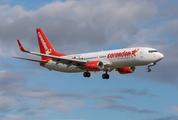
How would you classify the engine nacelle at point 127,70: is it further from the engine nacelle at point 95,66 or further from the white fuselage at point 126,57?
the engine nacelle at point 95,66

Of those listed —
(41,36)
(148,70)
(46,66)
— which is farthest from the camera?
(41,36)

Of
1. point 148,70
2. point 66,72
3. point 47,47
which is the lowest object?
point 148,70

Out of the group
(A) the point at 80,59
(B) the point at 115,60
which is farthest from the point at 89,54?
(B) the point at 115,60

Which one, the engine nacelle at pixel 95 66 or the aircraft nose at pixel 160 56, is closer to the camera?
the aircraft nose at pixel 160 56

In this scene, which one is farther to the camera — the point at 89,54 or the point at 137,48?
the point at 89,54

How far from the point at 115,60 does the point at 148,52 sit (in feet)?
20.3

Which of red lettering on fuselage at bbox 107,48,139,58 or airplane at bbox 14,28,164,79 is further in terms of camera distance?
red lettering on fuselage at bbox 107,48,139,58

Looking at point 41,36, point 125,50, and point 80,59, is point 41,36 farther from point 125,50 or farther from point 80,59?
point 125,50

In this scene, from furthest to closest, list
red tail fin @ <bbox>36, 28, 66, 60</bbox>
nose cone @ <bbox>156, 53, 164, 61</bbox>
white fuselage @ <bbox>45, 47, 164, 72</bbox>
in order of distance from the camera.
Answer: red tail fin @ <bbox>36, 28, 66, 60</bbox> → white fuselage @ <bbox>45, 47, 164, 72</bbox> → nose cone @ <bbox>156, 53, 164, 61</bbox>

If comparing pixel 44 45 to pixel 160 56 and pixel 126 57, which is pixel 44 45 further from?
pixel 160 56

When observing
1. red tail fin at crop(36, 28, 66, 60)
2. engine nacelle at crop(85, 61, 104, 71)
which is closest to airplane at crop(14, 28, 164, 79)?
engine nacelle at crop(85, 61, 104, 71)

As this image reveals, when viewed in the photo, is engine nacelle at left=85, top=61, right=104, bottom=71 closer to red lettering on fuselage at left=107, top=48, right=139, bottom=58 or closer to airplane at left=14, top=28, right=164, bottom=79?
airplane at left=14, top=28, right=164, bottom=79

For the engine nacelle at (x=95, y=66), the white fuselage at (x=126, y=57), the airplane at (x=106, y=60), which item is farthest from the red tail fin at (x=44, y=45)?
the engine nacelle at (x=95, y=66)

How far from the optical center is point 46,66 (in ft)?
230
